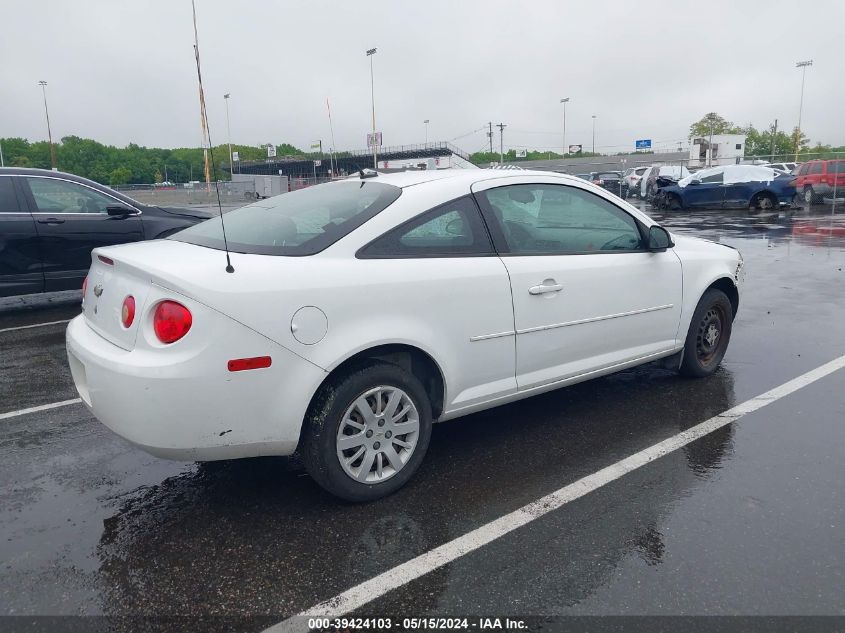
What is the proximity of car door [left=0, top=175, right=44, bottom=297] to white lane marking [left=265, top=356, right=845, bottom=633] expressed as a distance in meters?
6.70

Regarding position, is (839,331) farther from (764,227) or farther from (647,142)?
(647,142)

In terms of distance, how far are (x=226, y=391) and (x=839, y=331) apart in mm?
5890

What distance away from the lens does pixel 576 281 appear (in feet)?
12.9

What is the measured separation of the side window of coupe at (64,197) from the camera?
7.74 meters

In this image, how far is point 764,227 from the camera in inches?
672

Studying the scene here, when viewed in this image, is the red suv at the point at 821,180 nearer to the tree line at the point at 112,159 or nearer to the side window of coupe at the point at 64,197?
the side window of coupe at the point at 64,197

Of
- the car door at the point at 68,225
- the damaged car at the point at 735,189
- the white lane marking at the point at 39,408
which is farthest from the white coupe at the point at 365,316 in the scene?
the damaged car at the point at 735,189

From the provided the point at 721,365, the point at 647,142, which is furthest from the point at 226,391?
the point at 647,142

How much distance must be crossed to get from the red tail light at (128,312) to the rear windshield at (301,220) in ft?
1.72

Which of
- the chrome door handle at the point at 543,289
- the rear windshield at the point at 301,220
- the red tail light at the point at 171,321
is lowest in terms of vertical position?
the chrome door handle at the point at 543,289

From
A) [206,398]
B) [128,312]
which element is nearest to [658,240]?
[206,398]

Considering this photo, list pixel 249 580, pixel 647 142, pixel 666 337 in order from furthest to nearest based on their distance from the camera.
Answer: pixel 647 142
pixel 666 337
pixel 249 580

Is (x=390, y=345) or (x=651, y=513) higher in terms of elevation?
(x=390, y=345)

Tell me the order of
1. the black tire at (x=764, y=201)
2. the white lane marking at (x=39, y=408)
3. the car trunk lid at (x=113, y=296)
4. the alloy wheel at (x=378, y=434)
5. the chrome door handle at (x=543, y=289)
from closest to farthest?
the car trunk lid at (x=113, y=296) → the alloy wheel at (x=378, y=434) → the chrome door handle at (x=543, y=289) → the white lane marking at (x=39, y=408) → the black tire at (x=764, y=201)
